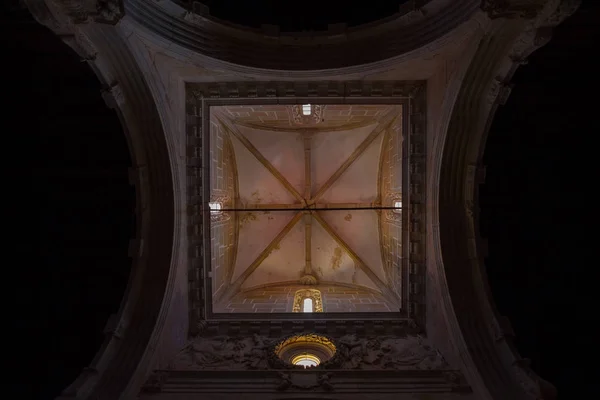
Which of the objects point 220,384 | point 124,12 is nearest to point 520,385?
point 220,384

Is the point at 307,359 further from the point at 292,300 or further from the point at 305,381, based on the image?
the point at 292,300

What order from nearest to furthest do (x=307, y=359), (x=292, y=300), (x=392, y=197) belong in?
(x=307, y=359) < (x=292, y=300) < (x=392, y=197)

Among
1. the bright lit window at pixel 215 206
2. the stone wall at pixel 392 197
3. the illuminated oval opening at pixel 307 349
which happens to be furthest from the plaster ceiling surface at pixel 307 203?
the illuminated oval opening at pixel 307 349

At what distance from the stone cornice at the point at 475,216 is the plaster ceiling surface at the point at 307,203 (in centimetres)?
394

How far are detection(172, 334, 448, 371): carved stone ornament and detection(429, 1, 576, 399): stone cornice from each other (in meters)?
0.83

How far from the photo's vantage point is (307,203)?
39.1ft

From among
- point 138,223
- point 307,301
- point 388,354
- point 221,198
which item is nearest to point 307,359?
point 388,354

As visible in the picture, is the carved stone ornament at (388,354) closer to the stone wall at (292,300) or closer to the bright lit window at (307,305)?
the stone wall at (292,300)

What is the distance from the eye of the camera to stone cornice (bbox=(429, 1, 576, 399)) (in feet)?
17.3

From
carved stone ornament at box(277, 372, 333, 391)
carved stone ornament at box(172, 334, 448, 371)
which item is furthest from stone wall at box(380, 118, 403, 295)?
carved stone ornament at box(277, 372, 333, 391)

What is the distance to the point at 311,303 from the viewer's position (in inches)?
387

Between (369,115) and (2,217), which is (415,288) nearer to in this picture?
(369,115)

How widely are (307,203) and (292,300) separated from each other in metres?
3.32

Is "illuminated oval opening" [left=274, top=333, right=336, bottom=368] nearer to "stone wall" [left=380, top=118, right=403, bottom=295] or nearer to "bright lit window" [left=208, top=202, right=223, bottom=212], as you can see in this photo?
"stone wall" [left=380, top=118, right=403, bottom=295]
